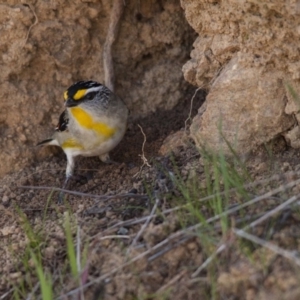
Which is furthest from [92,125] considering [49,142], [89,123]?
[49,142]

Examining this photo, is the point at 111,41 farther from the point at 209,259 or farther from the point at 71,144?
the point at 209,259

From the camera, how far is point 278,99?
5281 mm

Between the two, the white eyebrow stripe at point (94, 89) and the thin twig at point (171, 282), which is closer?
the thin twig at point (171, 282)

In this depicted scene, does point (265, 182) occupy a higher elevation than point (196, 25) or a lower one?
lower

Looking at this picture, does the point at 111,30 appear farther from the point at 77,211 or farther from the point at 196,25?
the point at 77,211

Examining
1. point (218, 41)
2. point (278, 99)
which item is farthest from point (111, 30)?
point (278, 99)

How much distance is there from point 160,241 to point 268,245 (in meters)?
0.76

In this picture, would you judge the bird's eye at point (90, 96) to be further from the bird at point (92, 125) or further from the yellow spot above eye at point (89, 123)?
the yellow spot above eye at point (89, 123)

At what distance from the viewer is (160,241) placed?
4289mm

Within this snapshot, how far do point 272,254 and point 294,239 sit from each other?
0.18m

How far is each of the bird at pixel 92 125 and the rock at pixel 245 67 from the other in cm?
100

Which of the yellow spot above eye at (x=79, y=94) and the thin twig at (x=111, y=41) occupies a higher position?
the thin twig at (x=111, y=41)

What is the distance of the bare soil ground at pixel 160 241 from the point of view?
3814 millimetres

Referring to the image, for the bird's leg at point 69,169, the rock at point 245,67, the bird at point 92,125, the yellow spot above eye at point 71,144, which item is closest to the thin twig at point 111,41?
the bird at point 92,125
